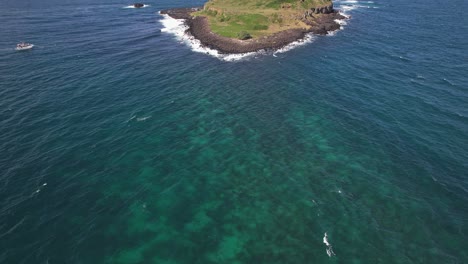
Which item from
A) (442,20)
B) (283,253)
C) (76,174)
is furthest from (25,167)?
(442,20)

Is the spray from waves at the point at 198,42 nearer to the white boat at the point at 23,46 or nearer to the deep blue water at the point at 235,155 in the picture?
the deep blue water at the point at 235,155

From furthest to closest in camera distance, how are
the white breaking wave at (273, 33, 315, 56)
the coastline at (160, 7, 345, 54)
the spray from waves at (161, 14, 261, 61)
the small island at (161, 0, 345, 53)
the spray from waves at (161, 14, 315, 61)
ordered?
the small island at (161, 0, 345, 53) → the coastline at (160, 7, 345, 54) → the white breaking wave at (273, 33, 315, 56) → the spray from waves at (161, 14, 315, 61) → the spray from waves at (161, 14, 261, 61)

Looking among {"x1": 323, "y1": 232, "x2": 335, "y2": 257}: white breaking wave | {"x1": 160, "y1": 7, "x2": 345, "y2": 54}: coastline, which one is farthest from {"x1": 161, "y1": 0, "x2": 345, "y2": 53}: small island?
{"x1": 323, "y1": 232, "x2": 335, "y2": 257}: white breaking wave

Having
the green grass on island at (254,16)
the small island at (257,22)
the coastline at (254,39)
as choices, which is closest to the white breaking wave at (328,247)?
the coastline at (254,39)

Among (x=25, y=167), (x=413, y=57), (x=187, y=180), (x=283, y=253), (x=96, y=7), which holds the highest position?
(x=96, y=7)

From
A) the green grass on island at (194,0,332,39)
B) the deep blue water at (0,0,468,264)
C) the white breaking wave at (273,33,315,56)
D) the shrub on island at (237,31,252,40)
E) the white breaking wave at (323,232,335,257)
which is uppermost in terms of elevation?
the green grass on island at (194,0,332,39)

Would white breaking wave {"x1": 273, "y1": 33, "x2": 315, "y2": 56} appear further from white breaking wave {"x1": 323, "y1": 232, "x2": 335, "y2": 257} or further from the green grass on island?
white breaking wave {"x1": 323, "y1": 232, "x2": 335, "y2": 257}

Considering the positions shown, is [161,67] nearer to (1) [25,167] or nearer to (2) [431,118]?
(1) [25,167]

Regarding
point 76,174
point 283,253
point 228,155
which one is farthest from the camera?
point 228,155
